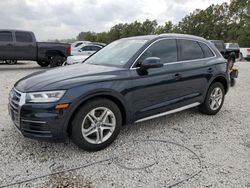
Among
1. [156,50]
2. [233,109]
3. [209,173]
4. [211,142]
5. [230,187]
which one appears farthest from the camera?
[233,109]

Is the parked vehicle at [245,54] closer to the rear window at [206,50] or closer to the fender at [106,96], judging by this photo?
the rear window at [206,50]

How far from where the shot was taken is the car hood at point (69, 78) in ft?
9.52

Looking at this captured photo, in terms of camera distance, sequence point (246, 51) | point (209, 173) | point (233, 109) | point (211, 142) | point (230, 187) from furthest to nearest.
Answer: point (246, 51)
point (233, 109)
point (211, 142)
point (209, 173)
point (230, 187)

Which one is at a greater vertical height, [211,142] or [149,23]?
[149,23]

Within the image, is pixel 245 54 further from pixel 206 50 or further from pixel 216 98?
pixel 206 50

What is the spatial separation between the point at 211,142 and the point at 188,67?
4.58ft

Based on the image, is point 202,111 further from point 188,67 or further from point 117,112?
point 117,112

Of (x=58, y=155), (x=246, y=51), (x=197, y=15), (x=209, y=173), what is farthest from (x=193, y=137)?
(x=197, y=15)

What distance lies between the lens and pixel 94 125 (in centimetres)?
315

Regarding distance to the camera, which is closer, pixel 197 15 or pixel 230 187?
pixel 230 187

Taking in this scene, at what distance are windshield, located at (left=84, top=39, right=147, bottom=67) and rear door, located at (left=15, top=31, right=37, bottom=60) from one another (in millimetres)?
8375

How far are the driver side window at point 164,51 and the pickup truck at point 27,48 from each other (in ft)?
30.5

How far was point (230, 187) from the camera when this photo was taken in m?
2.50

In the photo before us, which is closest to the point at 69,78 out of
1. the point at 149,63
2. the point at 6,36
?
the point at 149,63
